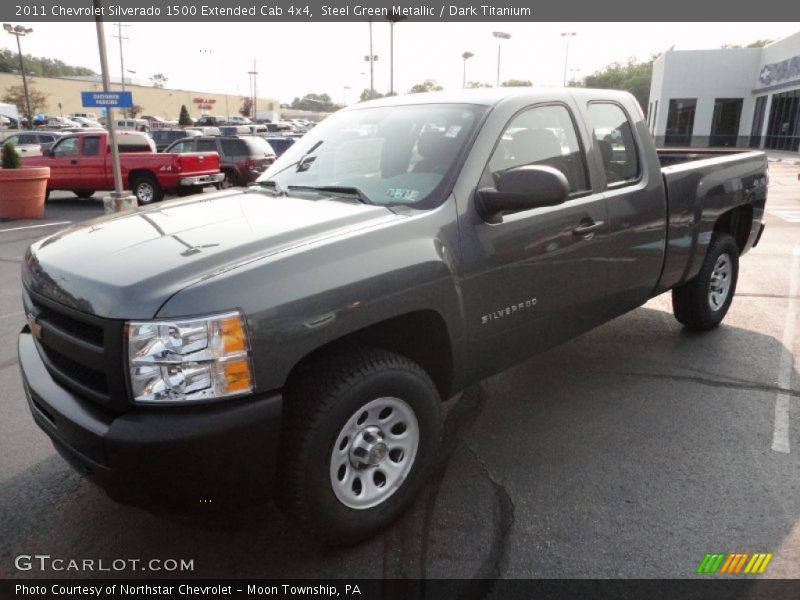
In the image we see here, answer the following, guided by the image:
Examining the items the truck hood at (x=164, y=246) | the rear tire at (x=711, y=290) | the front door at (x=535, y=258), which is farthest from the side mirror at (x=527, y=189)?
the rear tire at (x=711, y=290)

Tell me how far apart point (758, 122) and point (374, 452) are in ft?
143

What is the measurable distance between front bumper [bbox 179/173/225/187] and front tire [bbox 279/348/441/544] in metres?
13.3

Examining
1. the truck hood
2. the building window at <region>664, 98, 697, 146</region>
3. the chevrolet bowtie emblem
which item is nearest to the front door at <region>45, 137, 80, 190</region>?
Result: the truck hood

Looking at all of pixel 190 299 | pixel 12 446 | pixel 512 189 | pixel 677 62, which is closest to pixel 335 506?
pixel 190 299

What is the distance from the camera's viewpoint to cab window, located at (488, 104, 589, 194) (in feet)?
10.8

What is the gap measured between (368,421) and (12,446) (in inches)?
89.0

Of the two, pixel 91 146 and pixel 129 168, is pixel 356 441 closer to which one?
pixel 129 168

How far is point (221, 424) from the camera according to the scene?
2152 millimetres

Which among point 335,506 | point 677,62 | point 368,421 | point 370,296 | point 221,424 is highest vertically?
point 677,62

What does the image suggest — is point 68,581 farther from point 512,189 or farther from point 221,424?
point 512,189

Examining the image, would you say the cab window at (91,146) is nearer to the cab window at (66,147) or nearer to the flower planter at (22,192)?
the cab window at (66,147)

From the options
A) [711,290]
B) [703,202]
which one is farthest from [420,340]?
[711,290]

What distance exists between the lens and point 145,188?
49.2 feet

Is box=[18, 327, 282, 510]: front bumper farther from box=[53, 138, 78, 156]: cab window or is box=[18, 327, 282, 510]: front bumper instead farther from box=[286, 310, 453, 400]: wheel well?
box=[53, 138, 78, 156]: cab window
